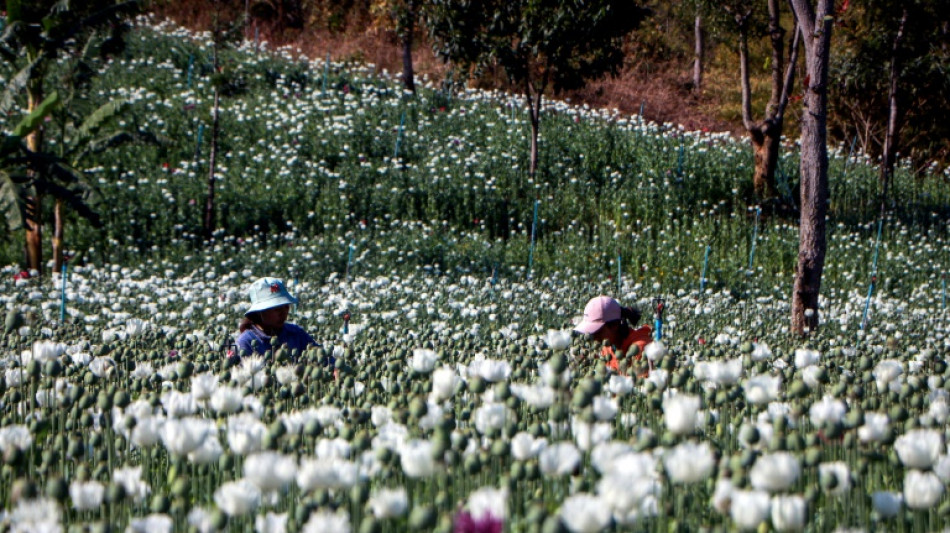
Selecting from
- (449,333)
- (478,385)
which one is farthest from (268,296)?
(478,385)

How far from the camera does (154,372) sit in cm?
390

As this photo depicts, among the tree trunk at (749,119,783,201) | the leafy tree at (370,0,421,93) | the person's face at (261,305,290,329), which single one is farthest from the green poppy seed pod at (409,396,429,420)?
the leafy tree at (370,0,421,93)

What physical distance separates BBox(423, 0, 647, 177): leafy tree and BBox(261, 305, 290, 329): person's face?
11530mm

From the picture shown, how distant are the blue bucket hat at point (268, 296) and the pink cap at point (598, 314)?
1751mm

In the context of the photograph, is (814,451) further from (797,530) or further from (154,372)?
(154,372)

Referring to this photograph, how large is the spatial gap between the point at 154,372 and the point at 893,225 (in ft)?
54.0

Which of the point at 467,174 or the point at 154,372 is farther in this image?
the point at 467,174

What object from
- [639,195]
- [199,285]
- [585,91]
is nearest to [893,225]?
[639,195]

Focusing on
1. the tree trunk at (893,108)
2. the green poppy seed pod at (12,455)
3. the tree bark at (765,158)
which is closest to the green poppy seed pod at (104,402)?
the green poppy seed pod at (12,455)

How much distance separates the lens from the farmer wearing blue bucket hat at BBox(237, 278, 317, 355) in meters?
5.88

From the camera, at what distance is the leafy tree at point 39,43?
42.6ft


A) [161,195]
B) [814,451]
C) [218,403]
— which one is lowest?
[161,195]

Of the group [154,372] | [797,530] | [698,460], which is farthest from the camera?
[154,372]

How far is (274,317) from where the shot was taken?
19.8 feet
